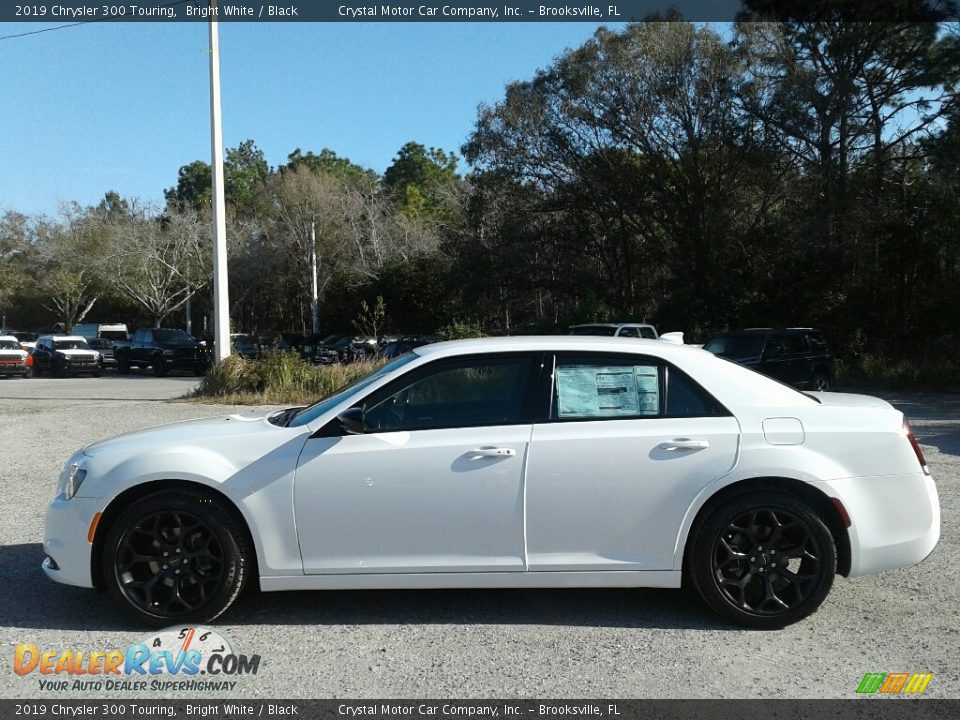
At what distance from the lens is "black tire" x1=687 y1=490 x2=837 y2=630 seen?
4848 mm

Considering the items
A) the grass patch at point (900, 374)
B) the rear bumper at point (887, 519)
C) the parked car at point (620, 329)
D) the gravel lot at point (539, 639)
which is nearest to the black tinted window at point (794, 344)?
the parked car at point (620, 329)

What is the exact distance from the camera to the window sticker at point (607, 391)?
5062 millimetres

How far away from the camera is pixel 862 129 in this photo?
2738cm

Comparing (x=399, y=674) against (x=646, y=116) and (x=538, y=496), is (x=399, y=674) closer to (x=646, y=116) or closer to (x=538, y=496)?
(x=538, y=496)

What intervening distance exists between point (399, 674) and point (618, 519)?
141 centimetres

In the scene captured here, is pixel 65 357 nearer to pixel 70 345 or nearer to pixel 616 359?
pixel 70 345

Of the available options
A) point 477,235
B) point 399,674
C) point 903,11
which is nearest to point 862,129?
point 903,11

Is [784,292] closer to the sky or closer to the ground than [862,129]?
closer to the ground

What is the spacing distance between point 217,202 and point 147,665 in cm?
1645

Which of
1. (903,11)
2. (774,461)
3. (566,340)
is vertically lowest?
(774,461)

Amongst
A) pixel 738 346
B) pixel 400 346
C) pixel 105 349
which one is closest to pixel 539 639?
pixel 738 346

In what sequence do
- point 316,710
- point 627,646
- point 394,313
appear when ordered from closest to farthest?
1. point 316,710
2. point 627,646
3. point 394,313

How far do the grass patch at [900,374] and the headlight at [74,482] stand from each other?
21.9m

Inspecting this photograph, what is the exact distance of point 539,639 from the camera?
475 centimetres
